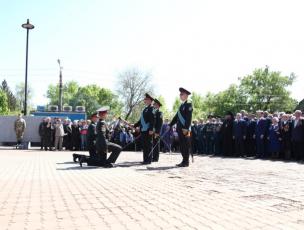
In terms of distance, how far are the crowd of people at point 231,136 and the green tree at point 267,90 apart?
2437 inches

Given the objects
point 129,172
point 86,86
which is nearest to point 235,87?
point 86,86

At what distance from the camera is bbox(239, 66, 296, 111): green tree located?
274 feet

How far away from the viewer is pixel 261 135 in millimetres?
17578

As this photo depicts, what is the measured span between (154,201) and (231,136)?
12.9 metres

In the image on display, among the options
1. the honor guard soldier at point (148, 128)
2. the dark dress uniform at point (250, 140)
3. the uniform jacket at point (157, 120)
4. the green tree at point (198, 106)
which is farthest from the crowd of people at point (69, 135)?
the green tree at point (198, 106)

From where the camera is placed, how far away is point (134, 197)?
710 centimetres

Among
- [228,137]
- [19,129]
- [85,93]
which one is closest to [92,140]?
[228,137]

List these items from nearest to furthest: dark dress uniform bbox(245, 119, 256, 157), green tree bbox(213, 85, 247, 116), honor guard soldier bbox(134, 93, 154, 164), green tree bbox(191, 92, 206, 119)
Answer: honor guard soldier bbox(134, 93, 154, 164)
dark dress uniform bbox(245, 119, 256, 157)
green tree bbox(213, 85, 247, 116)
green tree bbox(191, 92, 206, 119)

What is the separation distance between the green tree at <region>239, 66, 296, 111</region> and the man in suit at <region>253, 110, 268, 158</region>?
6674 cm

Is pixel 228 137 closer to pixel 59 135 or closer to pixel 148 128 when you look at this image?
pixel 148 128

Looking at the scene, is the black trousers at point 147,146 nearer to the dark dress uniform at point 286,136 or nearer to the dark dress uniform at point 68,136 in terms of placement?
the dark dress uniform at point 286,136

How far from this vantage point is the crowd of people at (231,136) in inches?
651

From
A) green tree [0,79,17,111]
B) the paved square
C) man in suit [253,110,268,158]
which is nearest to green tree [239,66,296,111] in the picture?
green tree [0,79,17,111]

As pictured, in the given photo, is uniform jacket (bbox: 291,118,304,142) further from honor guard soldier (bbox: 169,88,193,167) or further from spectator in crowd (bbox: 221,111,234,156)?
honor guard soldier (bbox: 169,88,193,167)
